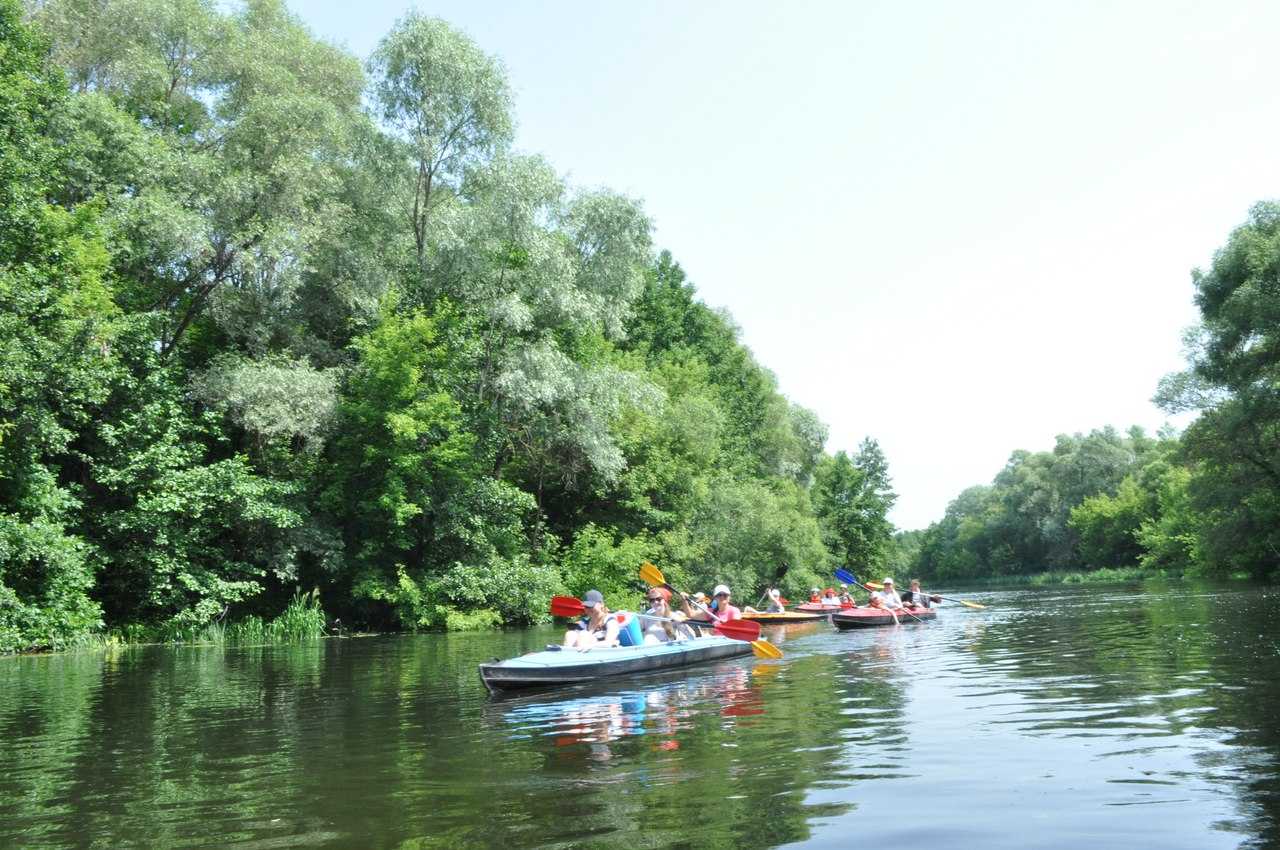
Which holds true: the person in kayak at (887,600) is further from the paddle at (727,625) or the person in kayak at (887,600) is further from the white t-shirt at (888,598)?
the paddle at (727,625)

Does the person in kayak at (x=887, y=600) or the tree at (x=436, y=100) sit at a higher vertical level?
the tree at (x=436, y=100)

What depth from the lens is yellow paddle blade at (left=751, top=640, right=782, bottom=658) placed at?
632 inches

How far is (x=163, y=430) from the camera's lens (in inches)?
912

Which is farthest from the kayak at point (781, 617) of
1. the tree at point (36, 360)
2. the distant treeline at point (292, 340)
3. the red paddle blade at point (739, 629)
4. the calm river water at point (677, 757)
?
the tree at point (36, 360)

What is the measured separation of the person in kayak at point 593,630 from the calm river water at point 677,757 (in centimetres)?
71

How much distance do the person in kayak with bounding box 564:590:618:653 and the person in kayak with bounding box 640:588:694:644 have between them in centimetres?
92

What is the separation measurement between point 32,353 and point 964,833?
772 inches

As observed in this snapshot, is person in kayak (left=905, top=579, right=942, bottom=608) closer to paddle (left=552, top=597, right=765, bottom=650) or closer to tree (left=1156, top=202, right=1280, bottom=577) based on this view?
paddle (left=552, top=597, right=765, bottom=650)

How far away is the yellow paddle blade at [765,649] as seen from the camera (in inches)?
632

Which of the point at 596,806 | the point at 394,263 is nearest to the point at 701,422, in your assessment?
the point at 394,263

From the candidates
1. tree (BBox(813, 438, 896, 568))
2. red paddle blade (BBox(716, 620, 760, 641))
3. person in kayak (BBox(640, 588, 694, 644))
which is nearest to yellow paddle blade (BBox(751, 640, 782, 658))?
red paddle blade (BBox(716, 620, 760, 641))

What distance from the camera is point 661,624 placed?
50.8 feet

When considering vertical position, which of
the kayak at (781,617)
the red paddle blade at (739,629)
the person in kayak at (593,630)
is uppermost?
the person in kayak at (593,630)

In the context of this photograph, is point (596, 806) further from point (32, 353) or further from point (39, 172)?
point (39, 172)
